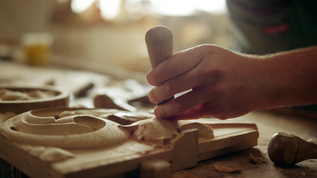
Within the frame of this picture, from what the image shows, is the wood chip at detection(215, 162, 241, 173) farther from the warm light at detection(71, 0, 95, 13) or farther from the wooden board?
the warm light at detection(71, 0, 95, 13)

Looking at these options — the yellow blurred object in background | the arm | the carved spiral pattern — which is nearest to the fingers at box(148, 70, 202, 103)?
the arm

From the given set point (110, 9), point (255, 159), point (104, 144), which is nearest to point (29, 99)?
point (104, 144)

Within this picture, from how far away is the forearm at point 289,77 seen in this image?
→ 39.4 inches

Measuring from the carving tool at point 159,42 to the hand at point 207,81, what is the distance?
0.02 metres

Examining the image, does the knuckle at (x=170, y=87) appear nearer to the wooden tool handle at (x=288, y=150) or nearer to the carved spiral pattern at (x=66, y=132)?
the carved spiral pattern at (x=66, y=132)

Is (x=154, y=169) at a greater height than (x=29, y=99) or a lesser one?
lesser

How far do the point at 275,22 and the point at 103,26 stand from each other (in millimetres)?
5527

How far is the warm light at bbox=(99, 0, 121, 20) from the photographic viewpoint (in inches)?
265

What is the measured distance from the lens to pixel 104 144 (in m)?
0.81

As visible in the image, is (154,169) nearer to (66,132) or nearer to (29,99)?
(66,132)

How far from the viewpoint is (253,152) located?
3.37ft

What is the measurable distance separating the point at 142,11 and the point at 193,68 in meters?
6.50

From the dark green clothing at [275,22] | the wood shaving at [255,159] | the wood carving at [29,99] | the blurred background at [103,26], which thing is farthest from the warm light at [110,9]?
the wood shaving at [255,159]

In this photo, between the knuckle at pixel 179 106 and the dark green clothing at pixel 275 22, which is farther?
the dark green clothing at pixel 275 22
